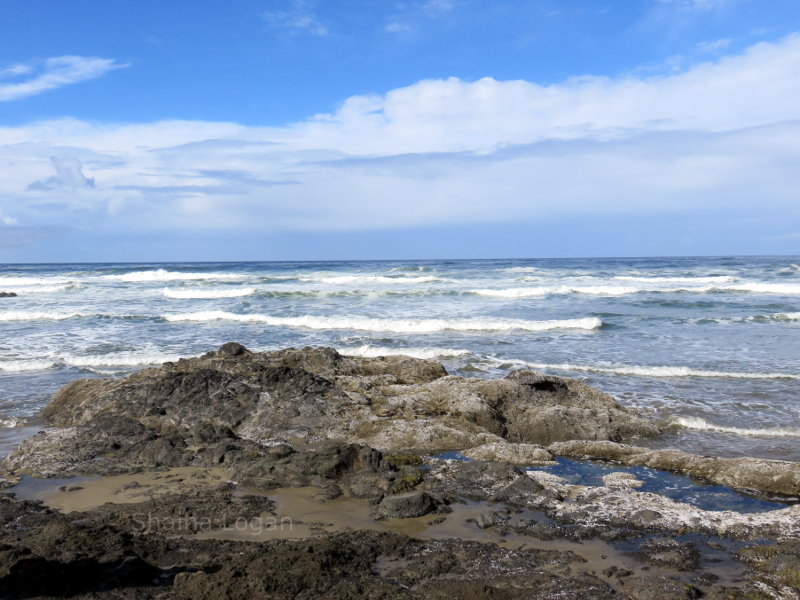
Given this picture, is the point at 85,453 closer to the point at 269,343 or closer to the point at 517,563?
the point at 517,563

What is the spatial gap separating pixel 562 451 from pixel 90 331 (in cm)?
1565

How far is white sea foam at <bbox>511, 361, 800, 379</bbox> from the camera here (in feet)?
35.8

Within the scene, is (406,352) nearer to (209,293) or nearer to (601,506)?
(601,506)

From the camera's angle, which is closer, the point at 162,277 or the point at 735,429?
the point at 735,429

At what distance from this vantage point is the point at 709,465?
19.2 ft

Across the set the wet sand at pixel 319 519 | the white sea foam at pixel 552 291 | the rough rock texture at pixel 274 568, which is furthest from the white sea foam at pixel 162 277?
the rough rock texture at pixel 274 568

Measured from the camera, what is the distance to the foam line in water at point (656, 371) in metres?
10.9

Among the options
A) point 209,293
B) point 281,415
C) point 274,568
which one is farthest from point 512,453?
point 209,293

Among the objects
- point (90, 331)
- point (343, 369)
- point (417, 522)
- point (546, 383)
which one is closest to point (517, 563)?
point (417, 522)

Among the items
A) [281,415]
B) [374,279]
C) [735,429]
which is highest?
[374,279]

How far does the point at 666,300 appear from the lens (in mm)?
26234

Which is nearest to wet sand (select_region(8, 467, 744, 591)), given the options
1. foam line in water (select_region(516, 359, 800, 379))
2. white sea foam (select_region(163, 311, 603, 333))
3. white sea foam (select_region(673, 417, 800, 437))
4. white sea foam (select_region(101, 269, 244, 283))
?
white sea foam (select_region(673, 417, 800, 437))

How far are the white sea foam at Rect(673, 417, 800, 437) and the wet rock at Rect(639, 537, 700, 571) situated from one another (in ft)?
13.4

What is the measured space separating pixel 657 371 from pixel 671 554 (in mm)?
7961
